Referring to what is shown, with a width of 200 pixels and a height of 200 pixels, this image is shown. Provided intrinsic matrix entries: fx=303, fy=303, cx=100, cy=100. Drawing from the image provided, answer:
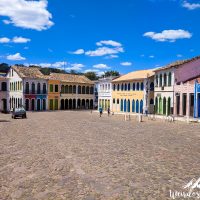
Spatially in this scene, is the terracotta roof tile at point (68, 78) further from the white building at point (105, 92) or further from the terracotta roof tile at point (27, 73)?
the white building at point (105, 92)

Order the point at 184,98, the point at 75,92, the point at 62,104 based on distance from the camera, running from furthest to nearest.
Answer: the point at 75,92
the point at 62,104
the point at 184,98

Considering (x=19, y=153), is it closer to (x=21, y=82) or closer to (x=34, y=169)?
(x=34, y=169)

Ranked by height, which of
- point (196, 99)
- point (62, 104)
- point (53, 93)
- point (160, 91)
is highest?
point (53, 93)

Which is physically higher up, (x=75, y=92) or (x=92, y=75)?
(x=92, y=75)

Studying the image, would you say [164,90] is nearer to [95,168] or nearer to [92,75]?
[95,168]

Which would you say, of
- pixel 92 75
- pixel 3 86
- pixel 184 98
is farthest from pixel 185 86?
pixel 92 75

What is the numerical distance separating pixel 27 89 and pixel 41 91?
278 centimetres

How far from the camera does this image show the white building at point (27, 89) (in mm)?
51188

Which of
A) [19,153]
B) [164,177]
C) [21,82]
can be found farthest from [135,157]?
[21,82]

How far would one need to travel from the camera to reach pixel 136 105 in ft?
147

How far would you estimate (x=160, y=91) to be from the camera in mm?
38906

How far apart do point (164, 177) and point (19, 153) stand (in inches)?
255

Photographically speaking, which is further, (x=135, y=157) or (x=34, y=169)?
(x=135, y=157)

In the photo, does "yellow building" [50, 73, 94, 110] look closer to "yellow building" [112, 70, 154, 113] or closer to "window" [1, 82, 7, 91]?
"window" [1, 82, 7, 91]
